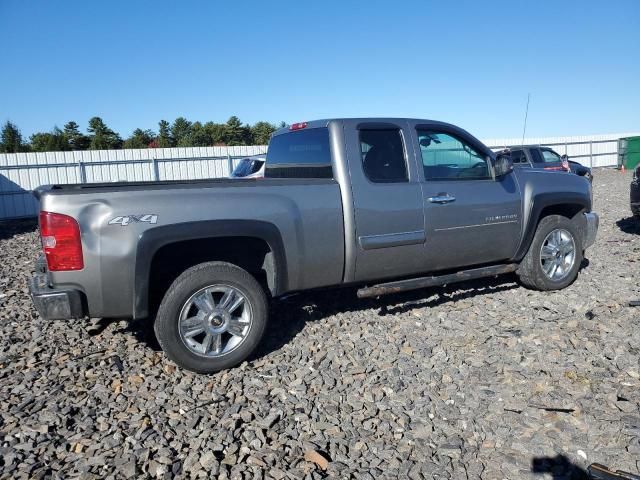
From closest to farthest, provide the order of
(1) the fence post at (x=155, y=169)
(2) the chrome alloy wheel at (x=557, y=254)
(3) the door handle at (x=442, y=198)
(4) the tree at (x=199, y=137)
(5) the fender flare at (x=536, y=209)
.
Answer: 1. (3) the door handle at (x=442, y=198)
2. (5) the fender flare at (x=536, y=209)
3. (2) the chrome alloy wheel at (x=557, y=254)
4. (1) the fence post at (x=155, y=169)
5. (4) the tree at (x=199, y=137)

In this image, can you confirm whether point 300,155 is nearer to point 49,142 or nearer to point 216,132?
point 49,142

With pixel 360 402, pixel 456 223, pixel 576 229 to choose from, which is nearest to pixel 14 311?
pixel 360 402

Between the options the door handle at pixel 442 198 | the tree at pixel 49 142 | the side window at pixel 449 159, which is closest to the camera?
the door handle at pixel 442 198

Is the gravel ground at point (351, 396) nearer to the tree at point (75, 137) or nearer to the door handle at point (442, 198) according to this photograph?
the door handle at point (442, 198)

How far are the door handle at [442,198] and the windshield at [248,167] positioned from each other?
25.5 ft

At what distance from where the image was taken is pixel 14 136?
39.6 metres

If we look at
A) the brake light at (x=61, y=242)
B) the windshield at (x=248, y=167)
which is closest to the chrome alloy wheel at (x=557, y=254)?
the brake light at (x=61, y=242)

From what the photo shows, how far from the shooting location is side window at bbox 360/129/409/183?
4457 millimetres

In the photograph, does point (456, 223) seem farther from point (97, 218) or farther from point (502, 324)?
point (97, 218)

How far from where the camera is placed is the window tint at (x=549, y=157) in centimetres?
1627

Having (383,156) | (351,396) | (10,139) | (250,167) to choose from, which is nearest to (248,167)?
(250,167)

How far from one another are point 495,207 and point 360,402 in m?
2.56

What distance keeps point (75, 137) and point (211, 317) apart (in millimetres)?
46644

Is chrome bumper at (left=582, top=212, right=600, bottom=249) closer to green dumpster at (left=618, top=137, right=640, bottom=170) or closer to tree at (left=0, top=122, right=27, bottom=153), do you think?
green dumpster at (left=618, top=137, right=640, bottom=170)
